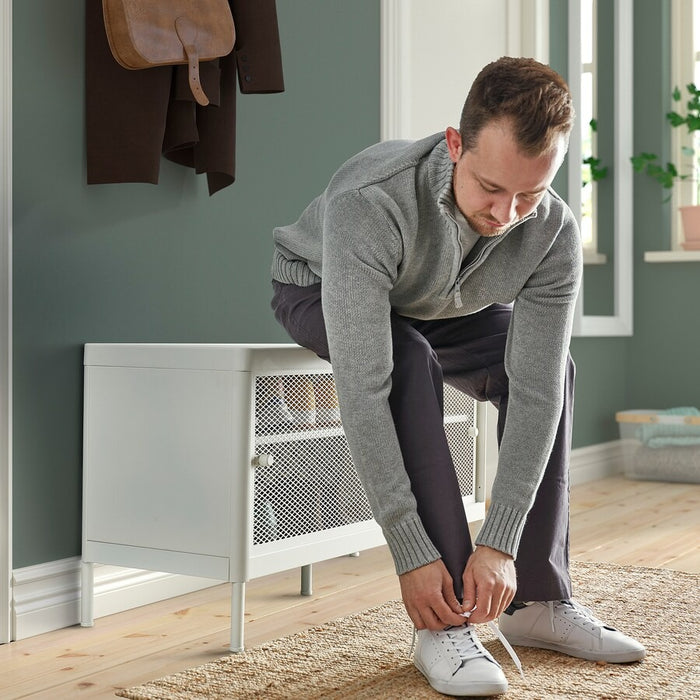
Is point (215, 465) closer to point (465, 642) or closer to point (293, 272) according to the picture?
point (293, 272)

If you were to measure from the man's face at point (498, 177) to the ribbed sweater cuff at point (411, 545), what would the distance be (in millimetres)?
392

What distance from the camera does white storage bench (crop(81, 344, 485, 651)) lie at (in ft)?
5.48

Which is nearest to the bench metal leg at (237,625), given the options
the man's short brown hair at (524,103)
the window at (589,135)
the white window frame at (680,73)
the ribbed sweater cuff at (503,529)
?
the ribbed sweater cuff at (503,529)

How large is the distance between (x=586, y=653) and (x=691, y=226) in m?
2.83

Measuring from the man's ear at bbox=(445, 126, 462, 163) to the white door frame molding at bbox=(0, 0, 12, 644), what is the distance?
78 cm

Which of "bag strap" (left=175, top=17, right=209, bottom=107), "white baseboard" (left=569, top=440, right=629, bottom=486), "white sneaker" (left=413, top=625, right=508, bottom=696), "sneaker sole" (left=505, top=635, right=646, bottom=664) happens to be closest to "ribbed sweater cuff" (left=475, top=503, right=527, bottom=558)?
"white sneaker" (left=413, top=625, right=508, bottom=696)

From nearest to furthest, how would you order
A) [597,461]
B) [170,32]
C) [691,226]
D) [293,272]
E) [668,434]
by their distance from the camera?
[293,272] → [170,32] → [668,434] → [597,461] → [691,226]

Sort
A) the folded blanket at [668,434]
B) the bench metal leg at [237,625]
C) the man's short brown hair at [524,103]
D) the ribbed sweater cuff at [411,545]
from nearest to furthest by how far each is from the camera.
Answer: the man's short brown hair at [524,103]
the ribbed sweater cuff at [411,545]
the bench metal leg at [237,625]
the folded blanket at [668,434]

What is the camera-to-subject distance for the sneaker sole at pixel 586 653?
1.50m

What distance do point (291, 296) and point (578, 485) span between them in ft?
7.32

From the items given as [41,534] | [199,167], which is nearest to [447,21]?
[199,167]

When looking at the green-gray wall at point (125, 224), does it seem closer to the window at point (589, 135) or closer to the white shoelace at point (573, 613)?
the white shoelace at point (573, 613)

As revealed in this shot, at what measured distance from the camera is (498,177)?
1.26 m

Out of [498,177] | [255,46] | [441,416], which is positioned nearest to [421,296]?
[441,416]
